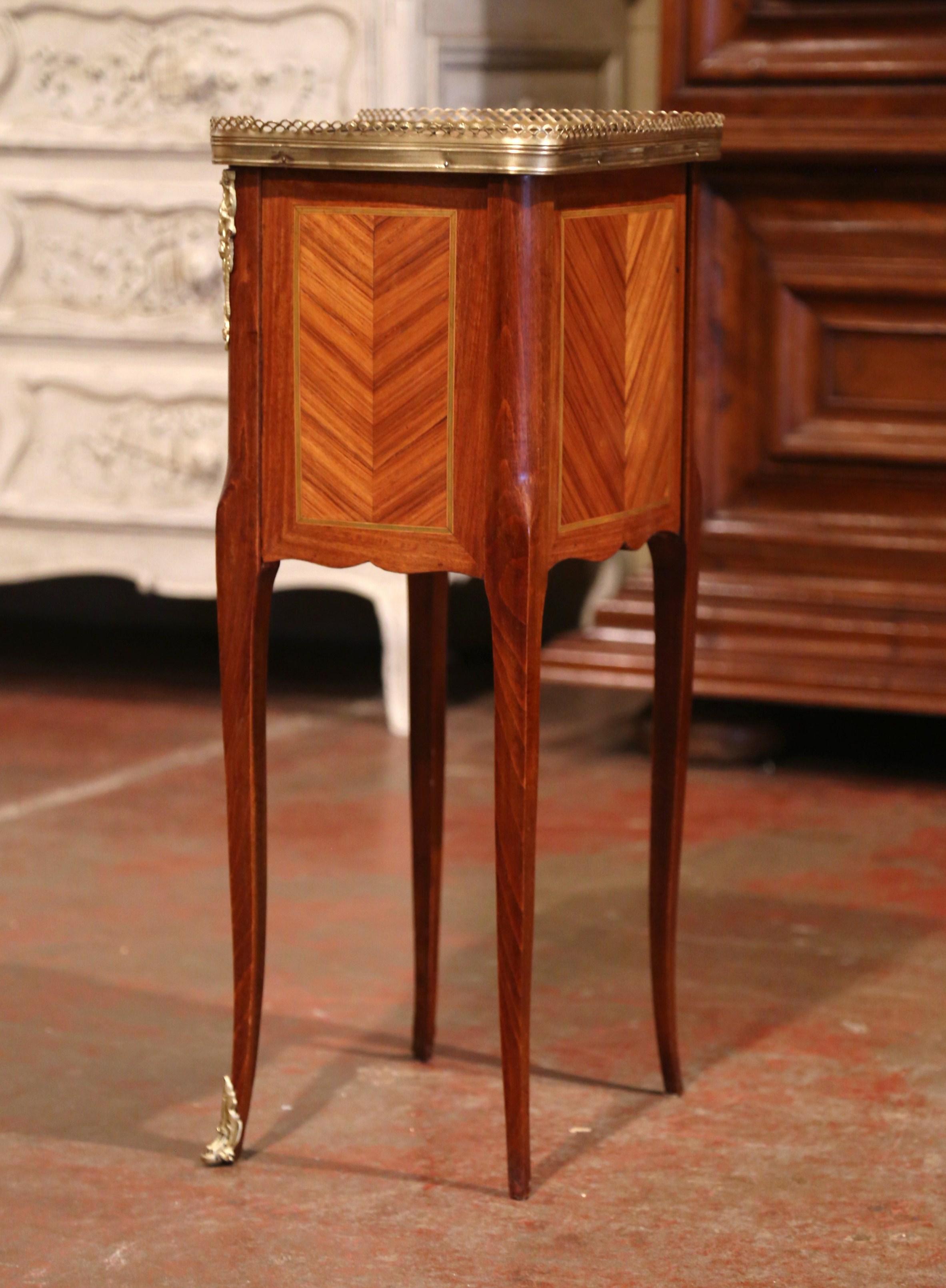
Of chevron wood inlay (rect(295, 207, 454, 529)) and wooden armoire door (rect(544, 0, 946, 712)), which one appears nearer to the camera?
chevron wood inlay (rect(295, 207, 454, 529))

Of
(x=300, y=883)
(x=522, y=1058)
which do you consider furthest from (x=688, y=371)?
(x=300, y=883)

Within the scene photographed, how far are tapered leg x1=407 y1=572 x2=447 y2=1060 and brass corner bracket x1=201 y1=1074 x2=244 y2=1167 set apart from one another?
0.30 metres

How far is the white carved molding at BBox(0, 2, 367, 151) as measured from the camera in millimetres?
3402

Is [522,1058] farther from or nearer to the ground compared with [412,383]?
nearer to the ground

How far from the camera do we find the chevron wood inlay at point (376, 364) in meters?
1.60

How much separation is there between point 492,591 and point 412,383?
19cm

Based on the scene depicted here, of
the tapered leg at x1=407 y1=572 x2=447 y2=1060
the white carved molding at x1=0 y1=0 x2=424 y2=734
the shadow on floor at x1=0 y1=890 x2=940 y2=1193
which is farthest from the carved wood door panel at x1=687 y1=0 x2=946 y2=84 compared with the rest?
the tapered leg at x1=407 y1=572 x2=447 y2=1060

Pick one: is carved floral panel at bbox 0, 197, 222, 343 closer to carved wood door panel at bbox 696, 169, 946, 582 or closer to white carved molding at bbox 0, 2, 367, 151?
white carved molding at bbox 0, 2, 367, 151

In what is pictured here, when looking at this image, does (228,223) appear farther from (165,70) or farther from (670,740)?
(165,70)

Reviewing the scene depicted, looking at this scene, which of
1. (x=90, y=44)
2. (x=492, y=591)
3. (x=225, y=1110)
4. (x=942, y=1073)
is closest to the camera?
(x=492, y=591)

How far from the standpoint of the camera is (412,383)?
1.62m

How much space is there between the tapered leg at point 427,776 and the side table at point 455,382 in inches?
9.3

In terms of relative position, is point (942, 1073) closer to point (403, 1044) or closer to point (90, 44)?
point (403, 1044)

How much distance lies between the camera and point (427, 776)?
80.0 inches
